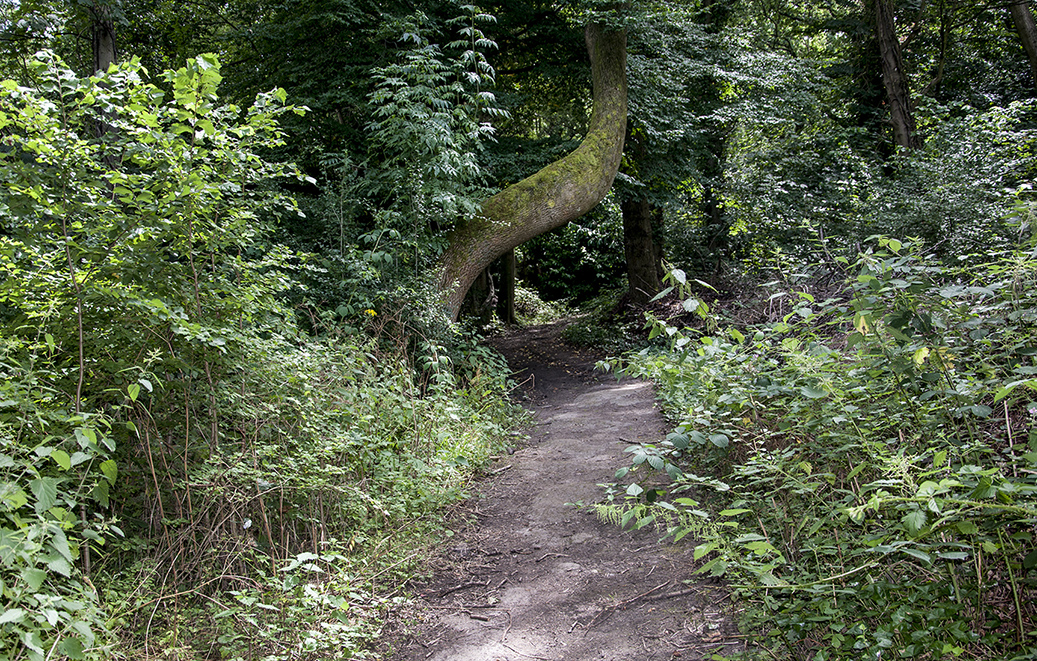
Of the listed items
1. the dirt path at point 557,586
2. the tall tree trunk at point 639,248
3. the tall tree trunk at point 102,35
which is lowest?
the dirt path at point 557,586

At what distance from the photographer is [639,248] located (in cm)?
1323

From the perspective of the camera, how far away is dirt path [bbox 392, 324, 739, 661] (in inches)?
117

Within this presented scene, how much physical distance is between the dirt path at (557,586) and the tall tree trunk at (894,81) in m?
9.33

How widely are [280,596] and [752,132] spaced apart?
11939 mm

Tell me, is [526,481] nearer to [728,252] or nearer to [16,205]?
[16,205]

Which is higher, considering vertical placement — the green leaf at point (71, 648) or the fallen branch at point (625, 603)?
the green leaf at point (71, 648)

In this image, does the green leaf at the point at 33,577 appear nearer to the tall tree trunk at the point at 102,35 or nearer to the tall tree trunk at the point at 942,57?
the tall tree trunk at the point at 102,35

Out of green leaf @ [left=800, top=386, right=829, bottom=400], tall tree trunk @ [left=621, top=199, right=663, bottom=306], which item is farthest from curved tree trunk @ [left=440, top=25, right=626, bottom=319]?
green leaf @ [left=800, top=386, right=829, bottom=400]

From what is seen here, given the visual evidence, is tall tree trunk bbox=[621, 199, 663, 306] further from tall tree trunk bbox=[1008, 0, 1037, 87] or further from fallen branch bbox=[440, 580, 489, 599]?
fallen branch bbox=[440, 580, 489, 599]

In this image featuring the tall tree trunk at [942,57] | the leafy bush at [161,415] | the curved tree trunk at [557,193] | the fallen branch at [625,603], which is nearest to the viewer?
the leafy bush at [161,415]

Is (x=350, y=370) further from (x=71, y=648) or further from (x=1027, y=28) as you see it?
(x=1027, y=28)

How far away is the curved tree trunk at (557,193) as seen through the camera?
780cm

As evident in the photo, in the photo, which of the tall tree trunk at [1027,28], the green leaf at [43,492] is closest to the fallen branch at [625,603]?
the green leaf at [43,492]

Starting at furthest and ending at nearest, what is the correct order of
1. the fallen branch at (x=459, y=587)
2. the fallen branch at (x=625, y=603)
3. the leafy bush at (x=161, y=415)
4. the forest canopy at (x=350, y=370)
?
the fallen branch at (x=459, y=587) < the fallen branch at (x=625, y=603) < the leafy bush at (x=161, y=415) < the forest canopy at (x=350, y=370)
